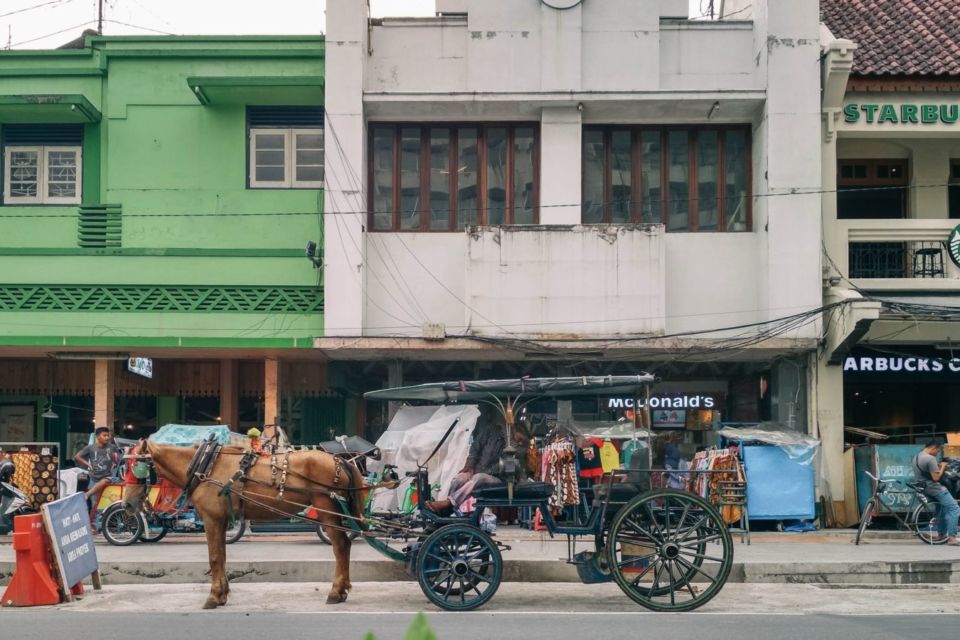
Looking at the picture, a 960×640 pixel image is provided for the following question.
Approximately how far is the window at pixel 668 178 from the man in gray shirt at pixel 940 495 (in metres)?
5.33

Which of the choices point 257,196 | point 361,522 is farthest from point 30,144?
point 361,522

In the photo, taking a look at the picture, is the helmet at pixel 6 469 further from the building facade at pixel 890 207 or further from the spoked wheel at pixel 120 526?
the building facade at pixel 890 207

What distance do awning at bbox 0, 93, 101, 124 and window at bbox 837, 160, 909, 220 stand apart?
1311 centimetres

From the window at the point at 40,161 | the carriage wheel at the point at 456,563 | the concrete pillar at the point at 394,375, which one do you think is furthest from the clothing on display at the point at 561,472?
the window at the point at 40,161

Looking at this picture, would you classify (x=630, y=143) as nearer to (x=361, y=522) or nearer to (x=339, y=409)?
(x=339, y=409)

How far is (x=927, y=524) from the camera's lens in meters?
18.9

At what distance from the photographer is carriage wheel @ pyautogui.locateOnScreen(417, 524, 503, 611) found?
1134cm

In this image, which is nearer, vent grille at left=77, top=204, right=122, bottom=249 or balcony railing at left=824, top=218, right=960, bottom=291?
balcony railing at left=824, top=218, right=960, bottom=291

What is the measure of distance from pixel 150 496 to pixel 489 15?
31.1 feet

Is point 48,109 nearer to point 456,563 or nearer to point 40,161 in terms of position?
point 40,161

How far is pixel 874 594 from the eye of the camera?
13.4 m

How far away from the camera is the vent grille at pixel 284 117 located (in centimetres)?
2142

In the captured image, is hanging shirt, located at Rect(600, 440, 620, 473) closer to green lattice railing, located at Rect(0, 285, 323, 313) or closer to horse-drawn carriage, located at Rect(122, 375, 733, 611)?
green lattice railing, located at Rect(0, 285, 323, 313)

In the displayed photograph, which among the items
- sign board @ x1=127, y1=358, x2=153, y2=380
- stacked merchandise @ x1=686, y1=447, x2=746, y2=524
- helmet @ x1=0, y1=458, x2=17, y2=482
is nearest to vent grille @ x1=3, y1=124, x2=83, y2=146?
sign board @ x1=127, y1=358, x2=153, y2=380
